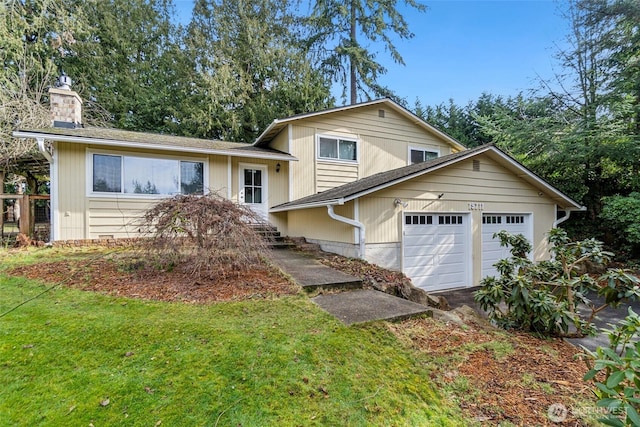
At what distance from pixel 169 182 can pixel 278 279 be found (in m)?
5.89

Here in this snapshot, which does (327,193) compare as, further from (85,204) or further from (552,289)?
(85,204)

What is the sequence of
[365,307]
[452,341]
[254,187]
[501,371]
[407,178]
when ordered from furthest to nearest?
1. [254,187]
2. [407,178]
3. [365,307]
4. [452,341]
5. [501,371]

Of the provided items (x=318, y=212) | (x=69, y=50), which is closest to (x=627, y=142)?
(x=318, y=212)

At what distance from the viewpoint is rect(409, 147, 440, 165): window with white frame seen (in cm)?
1236

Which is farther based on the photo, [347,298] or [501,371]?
[347,298]

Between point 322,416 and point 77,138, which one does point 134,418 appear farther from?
point 77,138

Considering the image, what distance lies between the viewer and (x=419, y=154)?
41.3 feet

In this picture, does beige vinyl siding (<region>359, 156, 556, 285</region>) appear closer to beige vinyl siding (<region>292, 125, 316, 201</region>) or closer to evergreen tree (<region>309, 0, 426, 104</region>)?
beige vinyl siding (<region>292, 125, 316, 201</region>)

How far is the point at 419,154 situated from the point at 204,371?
470 inches

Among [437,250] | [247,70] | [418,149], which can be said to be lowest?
[437,250]

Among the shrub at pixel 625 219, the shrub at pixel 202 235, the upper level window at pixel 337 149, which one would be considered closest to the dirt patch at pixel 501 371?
the shrub at pixel 202 235

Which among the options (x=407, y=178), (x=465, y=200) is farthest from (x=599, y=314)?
(x=407, y=178)

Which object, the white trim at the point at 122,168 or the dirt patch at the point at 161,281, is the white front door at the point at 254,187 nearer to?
the white trim at the point at 122,168

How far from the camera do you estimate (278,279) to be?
215 inches
